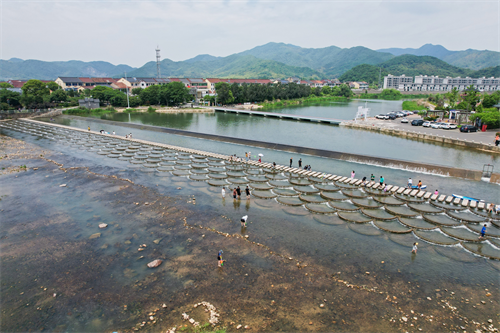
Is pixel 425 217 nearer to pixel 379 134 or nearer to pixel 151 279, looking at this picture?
pixel 151 279

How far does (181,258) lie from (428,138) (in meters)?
61.1

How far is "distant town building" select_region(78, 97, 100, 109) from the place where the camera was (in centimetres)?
11892

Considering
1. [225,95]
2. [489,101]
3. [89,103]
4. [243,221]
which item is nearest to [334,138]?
[243,221]

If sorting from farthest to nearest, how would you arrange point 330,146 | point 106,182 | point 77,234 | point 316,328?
1. point 330,146
2. point 106,182
3. point 77,234
4. point 316,328

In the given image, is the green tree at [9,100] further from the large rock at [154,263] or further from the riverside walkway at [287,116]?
the large rock at [154,263]

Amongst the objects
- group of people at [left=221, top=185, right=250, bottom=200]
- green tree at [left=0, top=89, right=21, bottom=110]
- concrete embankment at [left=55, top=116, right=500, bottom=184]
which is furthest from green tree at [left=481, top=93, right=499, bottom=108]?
green tree at [left=0, top=89, right=21, bottom=110]

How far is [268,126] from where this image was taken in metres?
85.6

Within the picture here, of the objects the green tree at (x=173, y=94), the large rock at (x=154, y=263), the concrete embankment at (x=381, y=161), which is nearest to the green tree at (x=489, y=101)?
the concrete embankment at (x=381, y=161)

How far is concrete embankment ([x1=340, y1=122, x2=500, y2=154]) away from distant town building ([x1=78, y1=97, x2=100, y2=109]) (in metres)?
102

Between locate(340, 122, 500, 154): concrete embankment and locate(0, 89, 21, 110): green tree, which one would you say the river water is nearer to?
locate(340, 122, 500, 154): concrete embankment

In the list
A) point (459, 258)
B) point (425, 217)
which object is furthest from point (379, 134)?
point (459, 258)

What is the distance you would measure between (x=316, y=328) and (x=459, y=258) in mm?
13631

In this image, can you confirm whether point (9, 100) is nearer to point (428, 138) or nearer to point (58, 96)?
point (58, 96)

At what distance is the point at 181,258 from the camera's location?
66.7 ft
